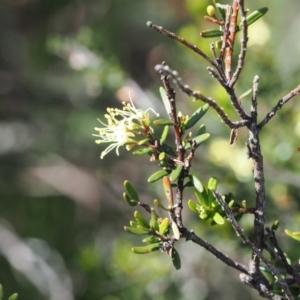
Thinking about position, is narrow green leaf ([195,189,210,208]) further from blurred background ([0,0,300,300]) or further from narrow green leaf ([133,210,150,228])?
blurred background ([0,0,300,300])

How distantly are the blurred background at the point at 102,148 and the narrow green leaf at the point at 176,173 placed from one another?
0.44m

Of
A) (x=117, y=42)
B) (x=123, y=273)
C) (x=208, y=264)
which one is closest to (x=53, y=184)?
(x=117, y=42)

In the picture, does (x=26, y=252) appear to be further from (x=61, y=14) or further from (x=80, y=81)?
(x=61, y=14)

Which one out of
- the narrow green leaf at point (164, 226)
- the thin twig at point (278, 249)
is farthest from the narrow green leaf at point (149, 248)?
the thin twig at point (278, 249)

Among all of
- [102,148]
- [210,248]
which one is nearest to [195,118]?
[210,248]

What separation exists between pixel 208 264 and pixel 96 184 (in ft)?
4.26

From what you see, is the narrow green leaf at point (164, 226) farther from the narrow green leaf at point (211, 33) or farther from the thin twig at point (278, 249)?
the narrow green leaf at point (211, 33)

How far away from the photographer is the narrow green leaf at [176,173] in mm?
659

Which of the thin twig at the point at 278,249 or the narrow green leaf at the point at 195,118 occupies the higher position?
the narrow green leaf at the point at 195,118

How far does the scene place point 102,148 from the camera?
2.36 meters

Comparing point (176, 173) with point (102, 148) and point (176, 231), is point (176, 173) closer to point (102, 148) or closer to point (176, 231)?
point (176, 231)

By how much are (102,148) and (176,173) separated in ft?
5.61

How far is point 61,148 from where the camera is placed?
8.25 feet

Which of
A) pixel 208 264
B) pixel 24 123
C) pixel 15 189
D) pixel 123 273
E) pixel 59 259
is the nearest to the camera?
pixel 123 273
